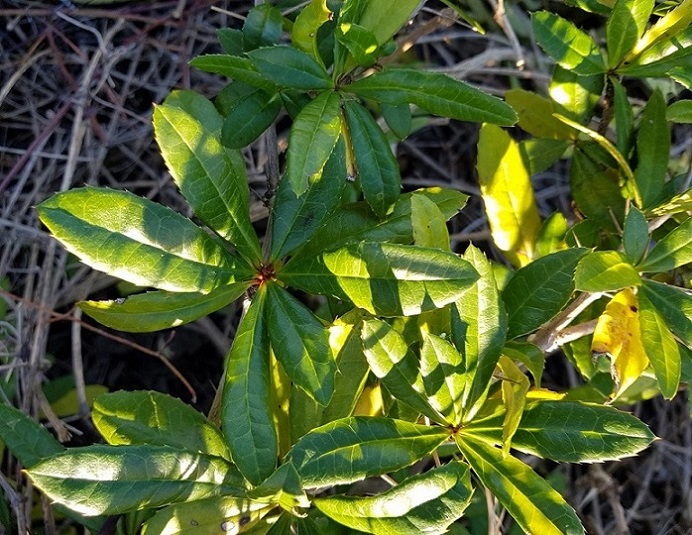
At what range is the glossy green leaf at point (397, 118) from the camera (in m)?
1.31

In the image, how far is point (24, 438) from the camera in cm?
120

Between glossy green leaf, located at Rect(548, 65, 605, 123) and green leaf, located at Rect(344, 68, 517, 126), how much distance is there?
0.37 meters

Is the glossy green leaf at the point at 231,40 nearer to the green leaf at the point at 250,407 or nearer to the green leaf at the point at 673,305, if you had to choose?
the green leaf at the point at 250,407

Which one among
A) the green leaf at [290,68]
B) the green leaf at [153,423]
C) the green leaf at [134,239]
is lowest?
the green leaf at [153,423]

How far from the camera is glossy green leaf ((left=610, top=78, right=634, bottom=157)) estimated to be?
1.31 metres

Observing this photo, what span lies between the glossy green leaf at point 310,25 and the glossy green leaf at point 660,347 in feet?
2.22

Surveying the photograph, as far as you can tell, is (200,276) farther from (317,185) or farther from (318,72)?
(318,72)

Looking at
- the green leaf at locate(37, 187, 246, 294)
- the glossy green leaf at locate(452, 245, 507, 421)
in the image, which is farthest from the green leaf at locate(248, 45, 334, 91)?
the glossy green leaf at locate(452, 245, 507, 421)

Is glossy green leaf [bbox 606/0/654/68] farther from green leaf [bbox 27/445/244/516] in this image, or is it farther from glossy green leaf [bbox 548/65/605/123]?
green leaf [bbox 27/445/244/516]

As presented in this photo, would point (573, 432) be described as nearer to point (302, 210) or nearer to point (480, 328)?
point (480, 328)

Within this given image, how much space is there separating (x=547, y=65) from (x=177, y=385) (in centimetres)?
147

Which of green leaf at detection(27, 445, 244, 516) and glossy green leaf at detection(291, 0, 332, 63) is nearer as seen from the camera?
green leaf at detection(27, 445, 244, 516)

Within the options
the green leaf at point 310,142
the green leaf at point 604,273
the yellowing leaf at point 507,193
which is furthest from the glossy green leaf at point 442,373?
the yellowing leaf at point 507,193

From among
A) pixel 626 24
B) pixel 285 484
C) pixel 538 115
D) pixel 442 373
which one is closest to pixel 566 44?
pixel 626 24
